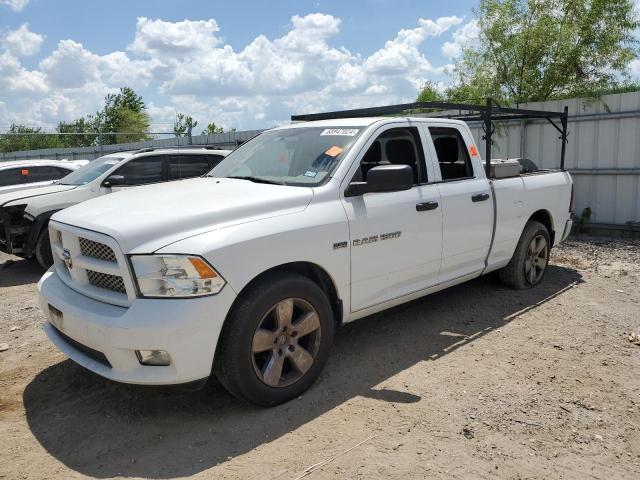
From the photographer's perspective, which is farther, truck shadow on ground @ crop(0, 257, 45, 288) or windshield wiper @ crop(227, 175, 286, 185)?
truck shadow on ground @ crop(0, 257, 45, 288)

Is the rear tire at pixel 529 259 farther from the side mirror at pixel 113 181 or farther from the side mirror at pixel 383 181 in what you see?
the side mirror at pixel 113 181

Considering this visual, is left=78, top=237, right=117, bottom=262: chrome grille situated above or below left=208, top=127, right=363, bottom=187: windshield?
below

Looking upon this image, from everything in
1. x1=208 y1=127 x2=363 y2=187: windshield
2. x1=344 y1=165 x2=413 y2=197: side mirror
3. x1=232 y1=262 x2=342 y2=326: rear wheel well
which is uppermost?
x1=208 y1=127 x2=363 y2=187: windshield

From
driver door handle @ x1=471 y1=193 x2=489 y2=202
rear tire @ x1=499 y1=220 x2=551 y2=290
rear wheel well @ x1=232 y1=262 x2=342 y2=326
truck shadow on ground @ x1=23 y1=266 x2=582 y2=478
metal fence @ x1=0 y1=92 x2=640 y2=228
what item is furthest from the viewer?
metal fence @ x1=0 y1=92 x2=640 y2=228

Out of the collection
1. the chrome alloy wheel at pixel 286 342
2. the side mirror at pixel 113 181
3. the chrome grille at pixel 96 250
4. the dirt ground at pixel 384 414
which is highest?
the side mirror at pixel 113 181

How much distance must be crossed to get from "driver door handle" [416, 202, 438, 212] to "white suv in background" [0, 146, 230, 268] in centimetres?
525

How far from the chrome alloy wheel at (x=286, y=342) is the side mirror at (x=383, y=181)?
37.1 inches

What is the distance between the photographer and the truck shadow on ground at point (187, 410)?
10.5 feet

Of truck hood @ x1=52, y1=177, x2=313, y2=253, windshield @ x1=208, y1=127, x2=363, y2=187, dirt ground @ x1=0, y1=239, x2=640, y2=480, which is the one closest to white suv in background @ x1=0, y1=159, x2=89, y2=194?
dirt ground @ x1=0, y1=239, x2=640, y2=480

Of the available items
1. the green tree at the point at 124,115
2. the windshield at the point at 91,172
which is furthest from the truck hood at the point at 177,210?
the green tree at the point at 124,115

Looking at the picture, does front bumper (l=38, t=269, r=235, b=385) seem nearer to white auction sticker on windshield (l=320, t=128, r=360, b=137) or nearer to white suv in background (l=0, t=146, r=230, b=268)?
white auction sticker on windshield (l=320, t=128, r=360, b=137)

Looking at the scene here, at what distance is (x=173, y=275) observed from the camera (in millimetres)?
3195

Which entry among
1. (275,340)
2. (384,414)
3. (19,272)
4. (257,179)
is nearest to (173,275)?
(275,340)

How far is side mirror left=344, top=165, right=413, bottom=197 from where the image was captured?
4016mm
